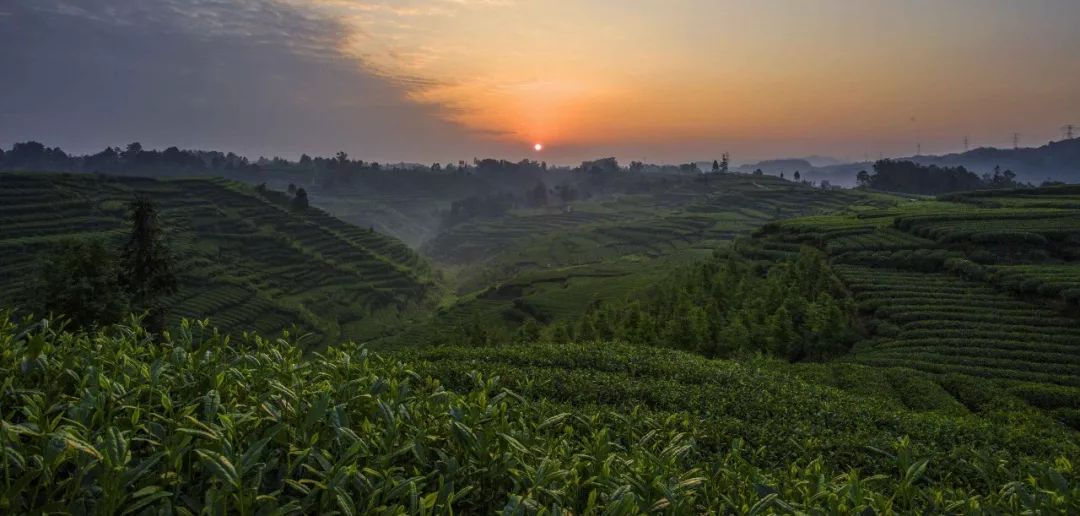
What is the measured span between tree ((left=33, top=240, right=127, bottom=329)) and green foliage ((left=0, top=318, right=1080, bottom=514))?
26413 mm

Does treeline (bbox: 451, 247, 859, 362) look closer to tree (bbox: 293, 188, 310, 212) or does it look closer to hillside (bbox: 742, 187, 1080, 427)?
hillside (bbox: 742, 187, 1080, 427)

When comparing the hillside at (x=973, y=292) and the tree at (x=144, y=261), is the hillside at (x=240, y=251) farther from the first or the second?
the hillside at (x=973, y=292)

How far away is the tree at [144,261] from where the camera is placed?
28875mm

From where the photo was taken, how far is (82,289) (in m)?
25.5

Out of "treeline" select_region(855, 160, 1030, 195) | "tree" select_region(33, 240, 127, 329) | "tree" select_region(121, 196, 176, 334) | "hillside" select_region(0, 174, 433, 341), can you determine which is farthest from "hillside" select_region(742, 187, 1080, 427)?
"treeline" select_region(855, 160, 1030, 195)

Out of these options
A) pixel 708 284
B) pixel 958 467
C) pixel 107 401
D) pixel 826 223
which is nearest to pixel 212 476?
pixel 107 401

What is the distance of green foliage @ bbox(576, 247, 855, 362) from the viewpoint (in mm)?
26016

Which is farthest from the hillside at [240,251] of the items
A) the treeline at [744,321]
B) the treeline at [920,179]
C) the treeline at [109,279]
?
the treeline at [920,179]

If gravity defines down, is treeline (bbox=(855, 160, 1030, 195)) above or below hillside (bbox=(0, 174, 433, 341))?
above

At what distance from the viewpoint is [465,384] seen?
10.9m

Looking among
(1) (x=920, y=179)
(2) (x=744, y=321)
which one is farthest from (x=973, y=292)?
(1) (x=920, y=179)

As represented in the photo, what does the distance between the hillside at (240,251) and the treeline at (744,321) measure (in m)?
30.6

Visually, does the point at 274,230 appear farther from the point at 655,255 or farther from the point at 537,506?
the point at 537,506

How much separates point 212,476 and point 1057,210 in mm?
65618
